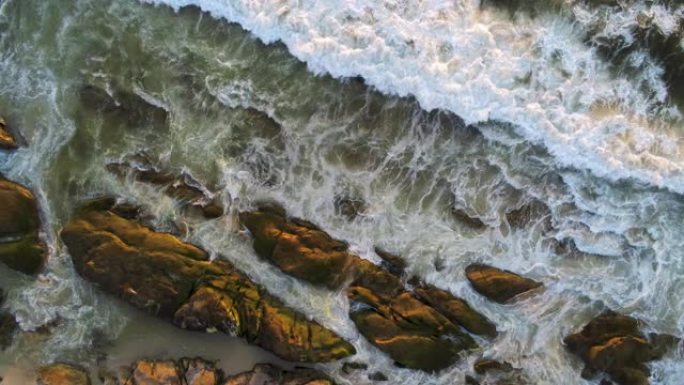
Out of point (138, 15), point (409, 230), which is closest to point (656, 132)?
point (409, 230)

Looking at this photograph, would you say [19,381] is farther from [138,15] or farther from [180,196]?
[138,15]

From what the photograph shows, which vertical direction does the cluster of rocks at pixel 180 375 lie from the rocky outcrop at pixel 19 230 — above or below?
below

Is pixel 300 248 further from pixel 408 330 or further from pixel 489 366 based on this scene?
pixel 489 366

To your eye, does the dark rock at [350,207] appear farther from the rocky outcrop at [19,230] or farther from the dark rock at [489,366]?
the rocky outcrop at [19,230]

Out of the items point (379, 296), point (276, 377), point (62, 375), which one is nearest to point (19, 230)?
point (62, 375)

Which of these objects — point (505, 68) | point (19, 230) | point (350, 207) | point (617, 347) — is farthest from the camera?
point (350, 207)

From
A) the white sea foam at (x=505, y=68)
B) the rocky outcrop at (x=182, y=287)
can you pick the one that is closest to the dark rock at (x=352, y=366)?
→ the rocky outcrop at (x=182, y=287)
